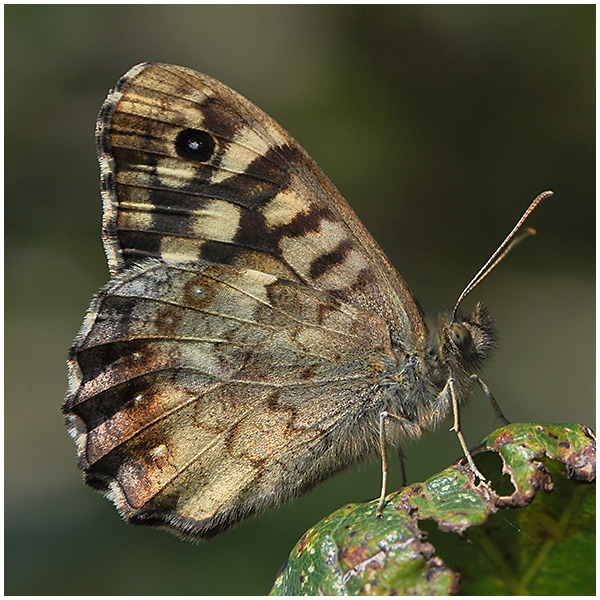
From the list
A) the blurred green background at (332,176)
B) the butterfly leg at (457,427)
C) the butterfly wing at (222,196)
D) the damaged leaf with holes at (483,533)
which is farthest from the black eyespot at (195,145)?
the blurred green background at (332,176)

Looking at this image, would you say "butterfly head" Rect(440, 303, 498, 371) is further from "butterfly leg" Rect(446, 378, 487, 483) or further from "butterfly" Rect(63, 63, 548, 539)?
"butterfly leg" Rect(446, 378, 487, 483)

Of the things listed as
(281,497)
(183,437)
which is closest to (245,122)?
(183,437)

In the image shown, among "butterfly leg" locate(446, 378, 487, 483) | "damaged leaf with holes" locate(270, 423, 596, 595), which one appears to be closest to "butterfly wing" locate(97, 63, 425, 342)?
"butterfly leg" locate(446, 378, 487, 483)

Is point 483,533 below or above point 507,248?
below

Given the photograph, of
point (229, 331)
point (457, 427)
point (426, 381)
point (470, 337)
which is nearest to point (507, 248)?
point (470, 337)

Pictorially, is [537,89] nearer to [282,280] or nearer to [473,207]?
[473,207]

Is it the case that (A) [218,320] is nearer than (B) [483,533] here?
No

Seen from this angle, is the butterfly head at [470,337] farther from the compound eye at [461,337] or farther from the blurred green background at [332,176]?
the blurred green background at [332,176]

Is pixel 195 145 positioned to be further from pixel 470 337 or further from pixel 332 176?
pixel 332 176
